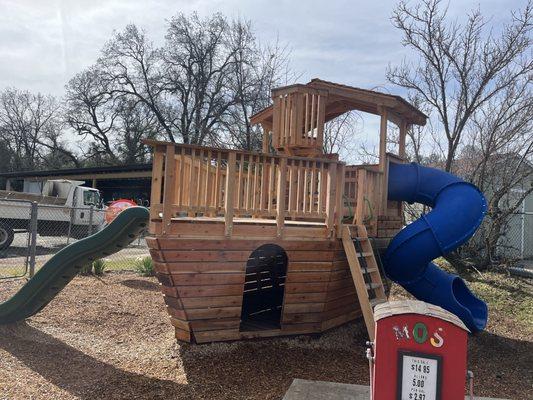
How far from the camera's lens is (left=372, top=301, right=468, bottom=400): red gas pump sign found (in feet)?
8.93

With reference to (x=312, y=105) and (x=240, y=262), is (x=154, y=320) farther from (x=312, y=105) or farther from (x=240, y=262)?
(x=312, y=105)

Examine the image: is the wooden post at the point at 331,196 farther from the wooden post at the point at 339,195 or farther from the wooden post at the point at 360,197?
the wooden post at the point at 360,197

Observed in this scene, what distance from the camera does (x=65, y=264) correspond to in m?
6.04

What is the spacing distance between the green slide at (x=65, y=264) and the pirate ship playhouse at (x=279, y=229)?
84 cm

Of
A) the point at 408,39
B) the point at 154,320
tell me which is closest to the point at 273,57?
the point at 408,39

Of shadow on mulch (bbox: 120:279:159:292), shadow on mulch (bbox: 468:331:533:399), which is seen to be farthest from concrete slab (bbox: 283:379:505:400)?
shadow on mulch (bbox: 120:279:159:292)

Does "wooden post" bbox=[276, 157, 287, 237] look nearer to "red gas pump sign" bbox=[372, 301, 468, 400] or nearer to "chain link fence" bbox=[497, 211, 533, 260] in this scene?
"red gas pump sign" bbox=[372, 301, 468, 400]

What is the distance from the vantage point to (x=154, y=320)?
280 inches

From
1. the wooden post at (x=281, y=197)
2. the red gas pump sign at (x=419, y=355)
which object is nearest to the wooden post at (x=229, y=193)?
the wooden post at (x=281, y=197)

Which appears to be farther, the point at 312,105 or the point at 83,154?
the point at 83,154

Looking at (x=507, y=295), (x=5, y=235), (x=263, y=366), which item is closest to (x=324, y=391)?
(x=263, y=366)

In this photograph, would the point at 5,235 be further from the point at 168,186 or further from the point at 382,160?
the point at 382,160

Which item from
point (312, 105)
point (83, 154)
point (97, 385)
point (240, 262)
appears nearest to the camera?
point (97, 385)

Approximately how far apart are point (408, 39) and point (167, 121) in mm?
26386
